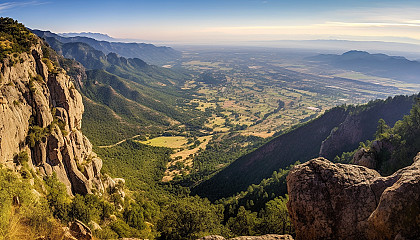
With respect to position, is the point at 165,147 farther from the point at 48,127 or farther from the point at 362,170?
the point at 362,170

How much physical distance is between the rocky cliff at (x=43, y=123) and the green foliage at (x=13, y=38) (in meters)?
1.28

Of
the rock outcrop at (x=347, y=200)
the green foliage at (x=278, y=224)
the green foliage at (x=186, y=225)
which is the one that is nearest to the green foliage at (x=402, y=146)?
the green foliage at (x=278, y=224)

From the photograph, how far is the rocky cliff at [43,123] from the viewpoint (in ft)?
149

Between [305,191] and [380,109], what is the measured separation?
11033cm

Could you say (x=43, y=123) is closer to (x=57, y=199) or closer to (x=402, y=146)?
(x=57, y=199)

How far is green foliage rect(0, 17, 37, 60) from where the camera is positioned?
54.5 metres

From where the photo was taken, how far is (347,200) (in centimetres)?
1909

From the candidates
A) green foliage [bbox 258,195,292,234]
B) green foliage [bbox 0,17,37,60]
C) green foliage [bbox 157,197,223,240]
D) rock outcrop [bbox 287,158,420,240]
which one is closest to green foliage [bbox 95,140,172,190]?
green foliage [bbox 157,197,223,240]

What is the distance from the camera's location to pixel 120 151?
15188cm

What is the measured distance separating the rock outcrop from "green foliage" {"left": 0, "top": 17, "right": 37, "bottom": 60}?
208 feet

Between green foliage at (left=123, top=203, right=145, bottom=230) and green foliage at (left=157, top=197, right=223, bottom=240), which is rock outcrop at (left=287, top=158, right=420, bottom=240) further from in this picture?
green foliage at (left=123, top=203, right=145, bottom=230)

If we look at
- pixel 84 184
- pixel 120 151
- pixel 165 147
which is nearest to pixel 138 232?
pixel 84 184

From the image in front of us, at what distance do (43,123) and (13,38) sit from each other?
25.8 m

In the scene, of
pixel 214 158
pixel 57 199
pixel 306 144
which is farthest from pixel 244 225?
pixel 214 158
